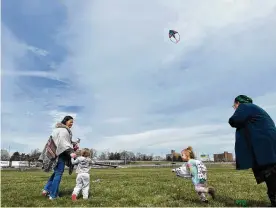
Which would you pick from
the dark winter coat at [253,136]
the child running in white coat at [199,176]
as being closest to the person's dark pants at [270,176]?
the dark winter coat at [253,136]

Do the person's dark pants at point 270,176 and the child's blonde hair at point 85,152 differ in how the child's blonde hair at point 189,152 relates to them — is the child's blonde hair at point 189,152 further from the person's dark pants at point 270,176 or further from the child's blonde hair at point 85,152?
the child's blonde hair at point 85,152

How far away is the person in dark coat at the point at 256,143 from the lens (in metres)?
7.14

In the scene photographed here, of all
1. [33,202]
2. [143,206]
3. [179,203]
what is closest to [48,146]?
[33,202]

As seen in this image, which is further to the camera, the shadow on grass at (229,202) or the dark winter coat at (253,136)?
the shadow on grass at (229,202)

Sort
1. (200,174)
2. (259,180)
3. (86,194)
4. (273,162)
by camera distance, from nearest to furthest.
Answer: (273,162)
(259,180)
(200,174)
(86,194)

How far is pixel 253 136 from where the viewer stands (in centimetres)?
736

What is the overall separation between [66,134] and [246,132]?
17.6 feet

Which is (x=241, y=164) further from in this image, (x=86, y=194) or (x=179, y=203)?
(x=86, y=194)

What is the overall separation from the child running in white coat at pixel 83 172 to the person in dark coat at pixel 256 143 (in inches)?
177

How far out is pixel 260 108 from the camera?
7.66 metres

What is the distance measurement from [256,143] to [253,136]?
0.19 meters

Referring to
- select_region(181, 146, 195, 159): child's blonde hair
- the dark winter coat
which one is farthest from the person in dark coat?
select_region(181, 146, 195, 159): child's blonde hair

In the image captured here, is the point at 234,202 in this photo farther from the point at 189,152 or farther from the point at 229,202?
the point at 189,152

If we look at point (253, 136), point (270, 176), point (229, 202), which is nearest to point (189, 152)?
point (229, 202)
